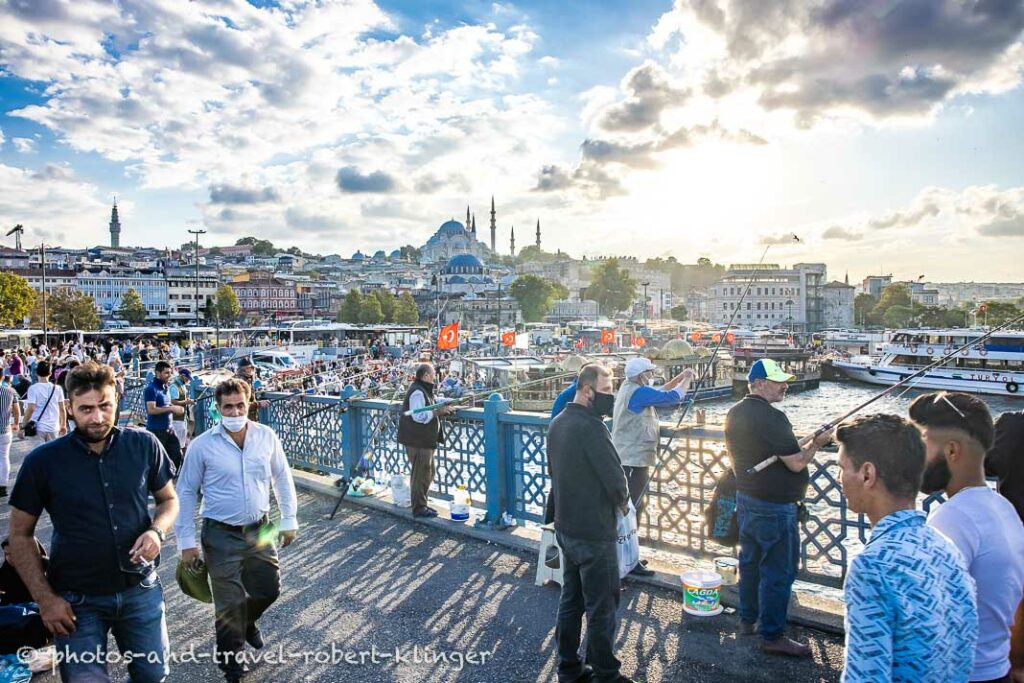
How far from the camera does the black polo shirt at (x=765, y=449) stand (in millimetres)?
3672

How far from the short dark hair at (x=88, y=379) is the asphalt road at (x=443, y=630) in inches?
79.6

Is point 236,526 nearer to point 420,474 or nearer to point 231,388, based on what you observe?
point 231,388

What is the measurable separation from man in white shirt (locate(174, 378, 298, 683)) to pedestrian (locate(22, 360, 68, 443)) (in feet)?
18.9

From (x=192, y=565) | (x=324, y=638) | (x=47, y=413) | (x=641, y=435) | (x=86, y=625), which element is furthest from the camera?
(x=47, y=413)

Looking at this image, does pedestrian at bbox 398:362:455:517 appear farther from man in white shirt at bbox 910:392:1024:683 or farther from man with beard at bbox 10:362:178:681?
man in white shirt at bbox 910:392:1024:683

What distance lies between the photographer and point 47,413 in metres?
8.04

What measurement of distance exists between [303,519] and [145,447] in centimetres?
434

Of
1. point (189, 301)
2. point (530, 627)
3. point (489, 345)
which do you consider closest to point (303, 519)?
point (530, 627)

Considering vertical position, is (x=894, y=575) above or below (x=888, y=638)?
above

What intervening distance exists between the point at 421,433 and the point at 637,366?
8.55 feet

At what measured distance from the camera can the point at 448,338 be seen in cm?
2459

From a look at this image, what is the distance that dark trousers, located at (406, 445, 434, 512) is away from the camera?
21.6ft

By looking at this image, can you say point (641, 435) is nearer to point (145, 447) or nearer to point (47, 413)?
point (145, 447)

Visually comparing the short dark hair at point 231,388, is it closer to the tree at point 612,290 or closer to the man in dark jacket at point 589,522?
the man in dark jacket at point 589,522
